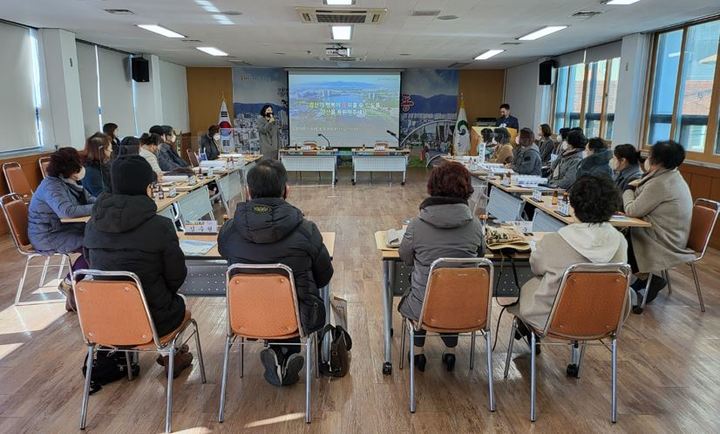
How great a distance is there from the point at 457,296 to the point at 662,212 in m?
2.26

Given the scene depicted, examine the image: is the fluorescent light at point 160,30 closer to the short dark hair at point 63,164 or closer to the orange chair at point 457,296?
the short dark hair at point 63,164

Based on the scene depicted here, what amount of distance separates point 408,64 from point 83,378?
10.9 m

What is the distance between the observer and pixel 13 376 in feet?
9.45

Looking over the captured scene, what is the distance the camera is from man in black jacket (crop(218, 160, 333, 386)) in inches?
92.1

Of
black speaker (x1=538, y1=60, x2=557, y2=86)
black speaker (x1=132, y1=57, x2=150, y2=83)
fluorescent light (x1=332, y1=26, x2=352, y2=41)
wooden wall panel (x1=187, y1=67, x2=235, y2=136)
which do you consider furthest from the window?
wooden wall panel (x1=187, y1=67, x2=235, y2=136)

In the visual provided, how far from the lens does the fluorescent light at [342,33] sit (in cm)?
661

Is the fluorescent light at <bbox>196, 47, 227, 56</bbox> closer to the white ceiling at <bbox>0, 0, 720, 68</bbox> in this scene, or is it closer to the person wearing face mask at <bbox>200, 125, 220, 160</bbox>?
the white ceiling at <bbox>0, 0, 720, 68</bbox>

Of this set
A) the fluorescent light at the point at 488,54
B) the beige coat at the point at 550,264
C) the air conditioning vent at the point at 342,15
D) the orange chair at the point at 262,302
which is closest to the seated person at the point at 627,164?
the beige coat at the point at 550,264

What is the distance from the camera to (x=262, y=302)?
2.31 metres

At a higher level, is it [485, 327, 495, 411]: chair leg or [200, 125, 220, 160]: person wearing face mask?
[200, 125, 220, 160]: person wearing face mask

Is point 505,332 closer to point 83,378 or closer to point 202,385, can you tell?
point 202,385

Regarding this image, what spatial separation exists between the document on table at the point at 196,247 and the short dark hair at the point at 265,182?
0.62 meters

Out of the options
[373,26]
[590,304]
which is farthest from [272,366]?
[373,26]

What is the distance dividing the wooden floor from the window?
340 cm
